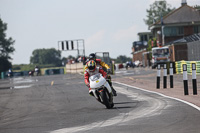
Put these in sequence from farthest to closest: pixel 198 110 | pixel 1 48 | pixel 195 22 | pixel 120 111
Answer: pixel 1 48 → pixel 195 22 → pixel 120 111 → pixel 198 110

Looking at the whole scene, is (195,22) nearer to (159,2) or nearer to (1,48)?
(159,2)

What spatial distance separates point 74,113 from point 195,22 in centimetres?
6682

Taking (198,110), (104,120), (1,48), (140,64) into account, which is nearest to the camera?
(104,120)

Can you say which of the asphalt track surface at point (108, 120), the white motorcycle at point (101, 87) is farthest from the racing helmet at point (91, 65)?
the asphalt track surface at point (108, 120)

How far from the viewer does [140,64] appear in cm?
8350

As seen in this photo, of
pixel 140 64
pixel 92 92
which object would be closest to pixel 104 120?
pixel 92 92

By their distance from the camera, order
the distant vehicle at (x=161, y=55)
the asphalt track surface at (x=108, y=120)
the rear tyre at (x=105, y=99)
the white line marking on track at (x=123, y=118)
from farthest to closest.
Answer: the distant vehicle at (x=161, y=55) < the rear tyre at (x=105, y=99) < the white line marking on track at (x=123, y=118) < the asphalt track surface at (x=108, y=120)

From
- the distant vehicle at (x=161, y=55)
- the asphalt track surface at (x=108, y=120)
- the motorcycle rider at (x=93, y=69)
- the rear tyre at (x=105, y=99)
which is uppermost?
the distant vehicle at (x=161, y=55)

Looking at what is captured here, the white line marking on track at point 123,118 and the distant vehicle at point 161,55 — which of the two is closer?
the white line marking on track at point 123,118

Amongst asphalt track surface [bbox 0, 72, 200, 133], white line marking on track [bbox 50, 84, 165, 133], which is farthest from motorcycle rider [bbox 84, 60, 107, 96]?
white line marking on track [bbox 50, 84, 165, 133]

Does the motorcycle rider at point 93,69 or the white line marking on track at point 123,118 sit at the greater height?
the motorcycle rider at point 93,69

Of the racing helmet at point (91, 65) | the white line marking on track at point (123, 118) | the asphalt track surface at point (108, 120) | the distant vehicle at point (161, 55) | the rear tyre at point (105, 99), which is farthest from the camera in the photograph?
the distant vehicle at point (161, 55)

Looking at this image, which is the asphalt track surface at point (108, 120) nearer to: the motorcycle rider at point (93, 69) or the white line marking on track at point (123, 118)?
the white line marking on track at point (123, 118)

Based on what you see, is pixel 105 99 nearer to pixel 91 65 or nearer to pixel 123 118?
pixel 91 65
